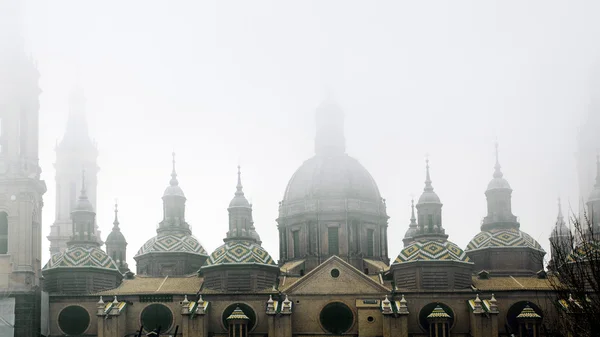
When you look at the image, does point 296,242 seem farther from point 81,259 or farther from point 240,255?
point 81,259

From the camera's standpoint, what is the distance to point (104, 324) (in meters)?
69.4

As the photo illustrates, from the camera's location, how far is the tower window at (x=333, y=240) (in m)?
80.2

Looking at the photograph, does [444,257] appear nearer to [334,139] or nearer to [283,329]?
[283,329]

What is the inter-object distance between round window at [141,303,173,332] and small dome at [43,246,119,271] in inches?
195

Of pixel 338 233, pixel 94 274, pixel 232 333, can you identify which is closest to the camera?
pixel 232 333

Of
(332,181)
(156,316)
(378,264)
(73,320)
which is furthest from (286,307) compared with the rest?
(332,181)

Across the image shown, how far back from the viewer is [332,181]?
82.2 meters

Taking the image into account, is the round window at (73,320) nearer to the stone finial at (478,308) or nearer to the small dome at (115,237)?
the small dome at (115,237)

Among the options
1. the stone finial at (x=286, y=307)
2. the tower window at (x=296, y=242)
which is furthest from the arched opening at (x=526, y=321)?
the tower window at (x=296, y=242)

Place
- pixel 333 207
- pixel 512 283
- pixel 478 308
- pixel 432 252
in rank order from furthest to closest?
pixel 333 207
pixel 512 283
pixel 432 252
pixel 478 308

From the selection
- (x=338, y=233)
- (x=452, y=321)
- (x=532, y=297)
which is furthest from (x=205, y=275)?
(x=532, y=297)

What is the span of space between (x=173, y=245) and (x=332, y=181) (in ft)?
44.2

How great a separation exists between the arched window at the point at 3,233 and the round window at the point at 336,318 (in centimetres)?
2122

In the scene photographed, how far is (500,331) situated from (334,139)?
74.8ft
